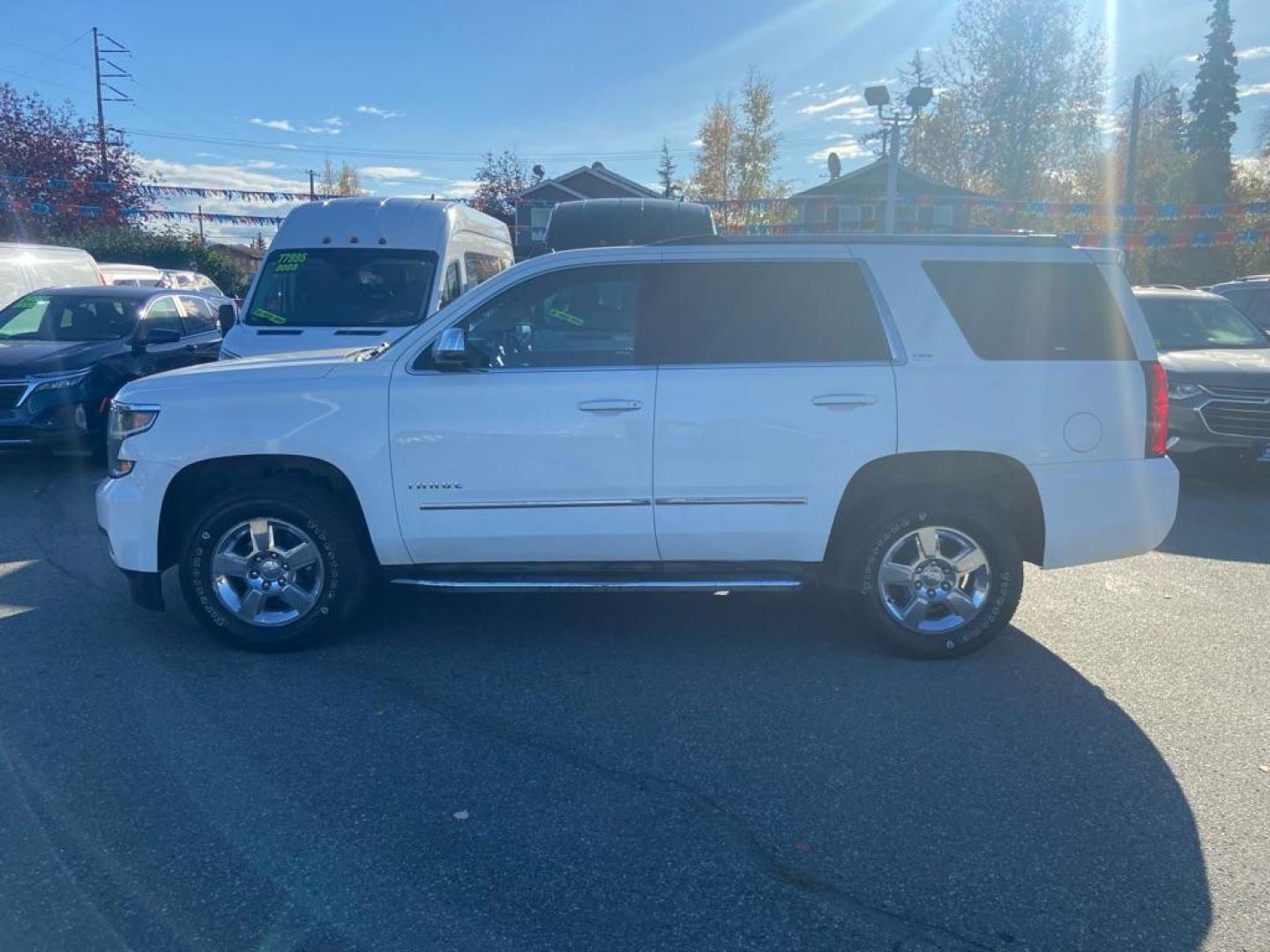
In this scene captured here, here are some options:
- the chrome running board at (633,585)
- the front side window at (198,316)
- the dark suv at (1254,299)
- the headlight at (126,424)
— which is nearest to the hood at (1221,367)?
the dark suv at (1254,299)

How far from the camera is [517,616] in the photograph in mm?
5461

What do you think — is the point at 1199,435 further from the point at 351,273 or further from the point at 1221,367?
the point at 351,273

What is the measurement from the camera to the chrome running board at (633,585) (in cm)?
470

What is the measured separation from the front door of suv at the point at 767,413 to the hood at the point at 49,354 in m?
7.16

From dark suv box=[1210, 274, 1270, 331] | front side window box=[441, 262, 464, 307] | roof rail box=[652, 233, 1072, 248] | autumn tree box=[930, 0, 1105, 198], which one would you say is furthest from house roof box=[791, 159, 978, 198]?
roof rail box=[652, 233, 1072, 248]

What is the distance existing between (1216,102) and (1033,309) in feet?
177

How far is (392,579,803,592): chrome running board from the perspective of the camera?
4.70 meters


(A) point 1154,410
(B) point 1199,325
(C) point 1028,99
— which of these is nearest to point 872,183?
(C) point 1028,99

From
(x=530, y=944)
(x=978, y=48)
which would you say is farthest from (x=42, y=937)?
(x=978, y=48)

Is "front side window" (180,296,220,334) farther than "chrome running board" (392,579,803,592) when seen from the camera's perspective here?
Yes

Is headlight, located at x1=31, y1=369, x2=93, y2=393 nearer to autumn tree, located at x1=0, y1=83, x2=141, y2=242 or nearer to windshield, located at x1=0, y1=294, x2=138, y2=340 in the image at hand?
windshield, located at x1=0, y1=294, x2=138, y2=340

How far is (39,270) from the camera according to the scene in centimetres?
1358

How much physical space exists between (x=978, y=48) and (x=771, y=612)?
2816 centimetres

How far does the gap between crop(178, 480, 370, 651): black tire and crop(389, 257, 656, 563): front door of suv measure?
0.33 meters
